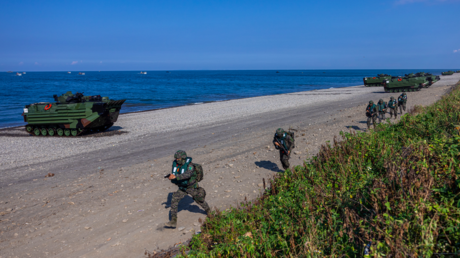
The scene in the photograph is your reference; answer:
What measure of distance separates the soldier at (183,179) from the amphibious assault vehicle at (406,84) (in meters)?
39.0

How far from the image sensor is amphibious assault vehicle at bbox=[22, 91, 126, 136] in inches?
734

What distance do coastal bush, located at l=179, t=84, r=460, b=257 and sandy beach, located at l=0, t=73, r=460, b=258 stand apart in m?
1.77

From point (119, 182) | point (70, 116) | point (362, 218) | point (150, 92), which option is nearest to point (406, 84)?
point (70, 116)

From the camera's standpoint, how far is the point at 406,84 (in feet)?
123

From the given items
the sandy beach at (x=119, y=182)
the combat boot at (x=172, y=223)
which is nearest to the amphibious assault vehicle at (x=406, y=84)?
the sandy beach at (x=119, y=182)

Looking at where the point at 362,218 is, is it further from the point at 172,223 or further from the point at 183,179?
the point at 172,223

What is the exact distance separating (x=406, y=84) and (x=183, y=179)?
39.6m

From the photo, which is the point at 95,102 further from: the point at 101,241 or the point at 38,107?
the point at 101,241

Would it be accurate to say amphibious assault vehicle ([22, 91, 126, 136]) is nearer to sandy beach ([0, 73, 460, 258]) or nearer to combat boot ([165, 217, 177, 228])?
sandy beach ([0, 73, 460, 258])

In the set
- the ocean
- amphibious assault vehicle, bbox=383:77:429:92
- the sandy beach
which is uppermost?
amphibious assault vehicle, bbox=383:77:429:92

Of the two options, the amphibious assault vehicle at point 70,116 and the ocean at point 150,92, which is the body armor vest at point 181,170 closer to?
the amphibious assault vehicle at point 70,116

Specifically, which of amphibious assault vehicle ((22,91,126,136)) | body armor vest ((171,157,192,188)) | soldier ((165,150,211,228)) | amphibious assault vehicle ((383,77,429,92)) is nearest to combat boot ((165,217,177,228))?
soldier ((165,150,211,228))

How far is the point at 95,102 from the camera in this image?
19188 millimetres

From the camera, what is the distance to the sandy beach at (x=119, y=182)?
636 centimetres
